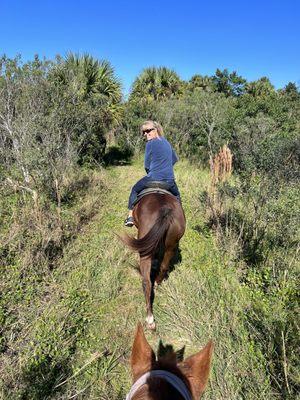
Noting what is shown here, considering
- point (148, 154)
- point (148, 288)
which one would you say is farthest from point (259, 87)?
point (148, 288)

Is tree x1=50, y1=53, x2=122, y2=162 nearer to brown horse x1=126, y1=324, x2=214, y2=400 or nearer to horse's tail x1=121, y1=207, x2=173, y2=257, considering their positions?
horse's tail x1=121, y1=207, x2=173, y2=257

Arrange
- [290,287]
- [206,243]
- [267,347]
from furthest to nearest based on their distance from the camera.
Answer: [206,243] → [290,287] → [267,347]

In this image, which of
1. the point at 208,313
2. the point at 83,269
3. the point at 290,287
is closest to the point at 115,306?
the point at 83,269

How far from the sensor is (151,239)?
377 centimetres

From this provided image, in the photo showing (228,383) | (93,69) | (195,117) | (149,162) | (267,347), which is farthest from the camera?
(195,117)

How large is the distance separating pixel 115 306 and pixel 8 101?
6493 millimetres

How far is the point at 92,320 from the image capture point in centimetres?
376

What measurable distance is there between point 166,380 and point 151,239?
2609 mm

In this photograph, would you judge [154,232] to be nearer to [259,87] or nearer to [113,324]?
[113,324]

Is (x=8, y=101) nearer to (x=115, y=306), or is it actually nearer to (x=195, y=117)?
(x=115, y=306)

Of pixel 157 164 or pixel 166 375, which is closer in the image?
pixel 166 375

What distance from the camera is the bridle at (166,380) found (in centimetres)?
116

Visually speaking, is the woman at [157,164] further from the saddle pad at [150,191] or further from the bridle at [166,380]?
the bridle at [166,380]

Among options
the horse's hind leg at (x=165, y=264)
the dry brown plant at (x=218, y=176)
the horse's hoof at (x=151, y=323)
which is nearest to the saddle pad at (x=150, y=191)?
the horse's hind leg at (x=165, y=264)
